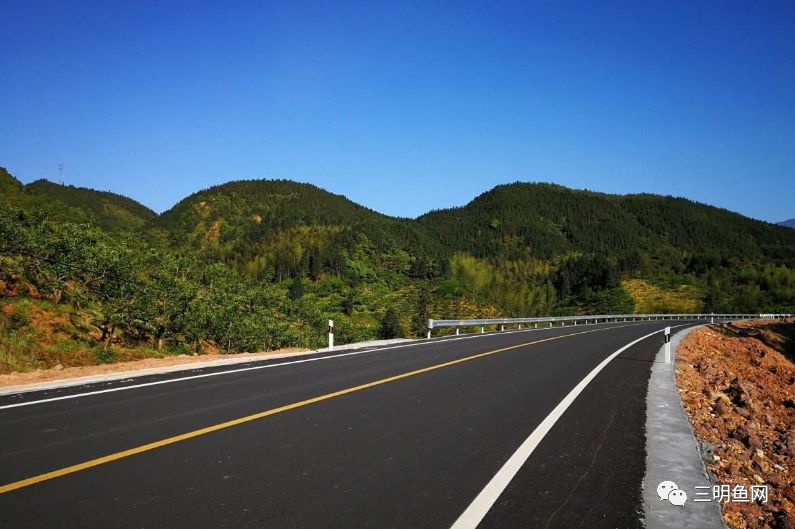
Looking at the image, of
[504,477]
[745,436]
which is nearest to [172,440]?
[504,477]

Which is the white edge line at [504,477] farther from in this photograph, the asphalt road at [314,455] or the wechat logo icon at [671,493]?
the wechat logo icon at [671,493]

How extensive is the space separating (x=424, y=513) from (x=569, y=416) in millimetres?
4232

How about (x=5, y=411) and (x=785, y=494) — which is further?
(x=5, y=411)

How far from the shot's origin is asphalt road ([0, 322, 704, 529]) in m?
4.14

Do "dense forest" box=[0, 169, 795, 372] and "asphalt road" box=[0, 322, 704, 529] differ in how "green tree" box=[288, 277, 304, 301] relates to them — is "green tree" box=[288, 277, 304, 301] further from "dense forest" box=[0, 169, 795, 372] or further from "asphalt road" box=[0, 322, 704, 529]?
"asphalt road" box=[0, 322, 704, 529]

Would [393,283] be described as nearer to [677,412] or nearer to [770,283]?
[770,283]

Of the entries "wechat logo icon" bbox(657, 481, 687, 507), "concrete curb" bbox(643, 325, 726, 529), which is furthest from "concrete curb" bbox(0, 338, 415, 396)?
"wechat logo icon" bbox(657, 481, 687, 507)

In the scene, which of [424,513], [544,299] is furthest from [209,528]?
[544,299]

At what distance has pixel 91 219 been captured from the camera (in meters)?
35.6

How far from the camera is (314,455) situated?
18.1ft

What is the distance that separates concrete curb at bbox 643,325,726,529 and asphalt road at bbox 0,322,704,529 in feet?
0.48

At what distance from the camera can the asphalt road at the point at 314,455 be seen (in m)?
4.14

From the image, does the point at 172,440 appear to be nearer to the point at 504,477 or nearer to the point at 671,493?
the point at 504,477

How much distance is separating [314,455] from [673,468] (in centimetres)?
348
